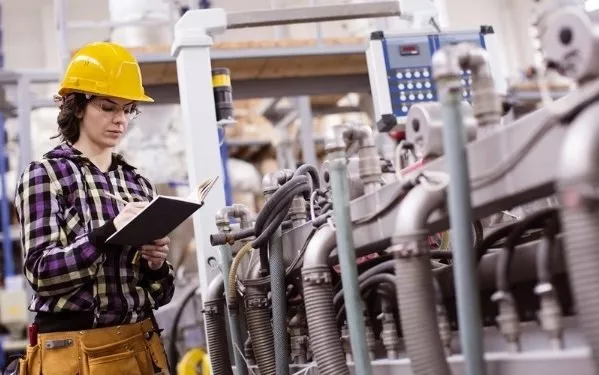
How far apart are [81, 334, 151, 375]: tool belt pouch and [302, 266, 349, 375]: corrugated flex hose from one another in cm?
59

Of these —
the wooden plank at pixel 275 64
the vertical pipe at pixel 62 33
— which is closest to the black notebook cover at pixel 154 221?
the wooden plank at pixel 275 64

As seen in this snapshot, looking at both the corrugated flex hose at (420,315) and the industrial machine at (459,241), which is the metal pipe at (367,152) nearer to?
the industrial machine at (459,241)

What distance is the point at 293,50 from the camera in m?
4.01

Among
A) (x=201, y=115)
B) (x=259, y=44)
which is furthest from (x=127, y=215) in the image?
(x=259, y=44)

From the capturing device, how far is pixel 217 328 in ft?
6.40

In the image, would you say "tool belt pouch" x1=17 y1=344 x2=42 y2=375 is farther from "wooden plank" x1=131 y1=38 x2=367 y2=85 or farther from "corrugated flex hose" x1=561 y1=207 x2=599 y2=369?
"wooden plank" x1=131 y1=38 x2=367 y2=85

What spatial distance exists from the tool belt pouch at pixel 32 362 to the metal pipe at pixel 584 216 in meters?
1.26

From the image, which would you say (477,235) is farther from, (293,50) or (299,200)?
(293,50)

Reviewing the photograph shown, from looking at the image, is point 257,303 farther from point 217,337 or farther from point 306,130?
point 306,130

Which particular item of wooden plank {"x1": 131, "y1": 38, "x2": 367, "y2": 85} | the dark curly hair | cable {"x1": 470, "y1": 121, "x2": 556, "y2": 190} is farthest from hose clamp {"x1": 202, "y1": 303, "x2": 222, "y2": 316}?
wooden plank {"x1": 131, "y1": 38, "x2": 367, "y2": 85}

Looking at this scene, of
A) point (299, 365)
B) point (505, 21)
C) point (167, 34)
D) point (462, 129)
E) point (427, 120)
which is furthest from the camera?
point (505, 21)

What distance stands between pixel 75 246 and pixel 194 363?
5.19 feet

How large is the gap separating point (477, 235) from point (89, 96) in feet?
3.09

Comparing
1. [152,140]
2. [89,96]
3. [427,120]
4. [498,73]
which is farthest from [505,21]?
[427,120]
